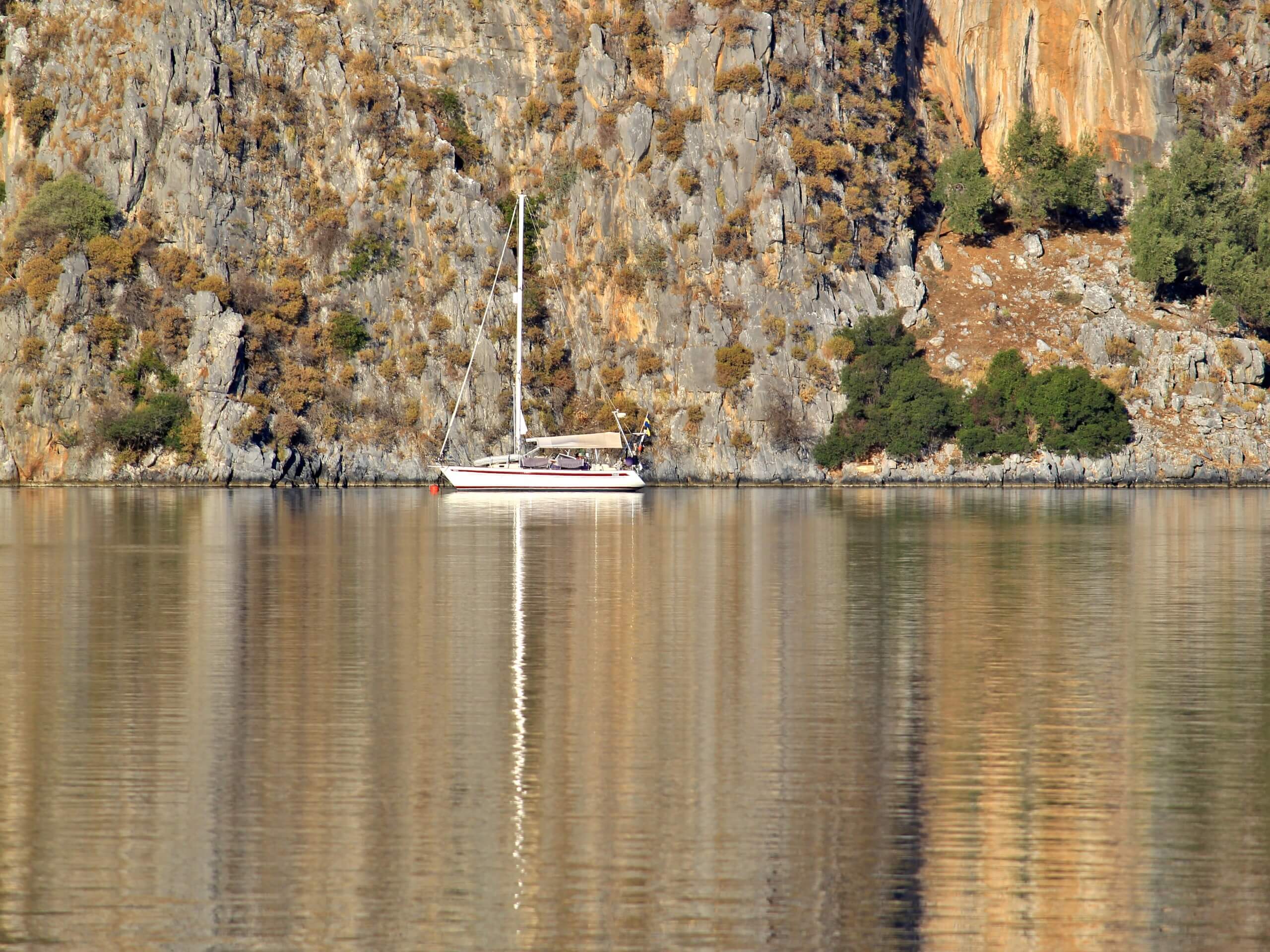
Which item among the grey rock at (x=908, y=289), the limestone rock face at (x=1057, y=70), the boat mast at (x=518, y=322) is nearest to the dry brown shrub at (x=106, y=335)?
the boat mast at (x=518, y=322)

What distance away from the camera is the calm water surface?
1512 cm

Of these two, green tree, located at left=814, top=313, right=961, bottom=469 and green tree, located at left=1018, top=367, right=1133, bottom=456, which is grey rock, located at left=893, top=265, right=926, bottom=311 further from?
green tree, located at left=1018, top=367, right=1133, bottom=456

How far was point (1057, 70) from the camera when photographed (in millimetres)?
117750

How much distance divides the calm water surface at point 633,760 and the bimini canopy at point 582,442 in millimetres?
48706

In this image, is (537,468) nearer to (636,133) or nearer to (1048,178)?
(636,133)

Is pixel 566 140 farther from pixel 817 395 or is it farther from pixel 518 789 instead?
pixel 518 789

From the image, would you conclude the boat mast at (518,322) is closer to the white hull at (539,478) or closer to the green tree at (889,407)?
the white hull at (539,478)

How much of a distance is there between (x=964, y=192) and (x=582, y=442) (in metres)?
33.8

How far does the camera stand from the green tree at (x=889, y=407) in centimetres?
9644

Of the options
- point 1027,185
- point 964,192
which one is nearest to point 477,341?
point 964,192

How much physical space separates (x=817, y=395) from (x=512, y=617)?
67441 mm

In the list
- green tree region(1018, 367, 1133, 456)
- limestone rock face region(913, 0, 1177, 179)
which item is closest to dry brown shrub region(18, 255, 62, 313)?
green tree region(1018, 367, 1133, 456)

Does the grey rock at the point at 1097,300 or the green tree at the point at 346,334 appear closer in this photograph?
the green tree at the point at 346,334

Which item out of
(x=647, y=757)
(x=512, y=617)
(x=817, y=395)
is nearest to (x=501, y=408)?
(x=817, y=395)
